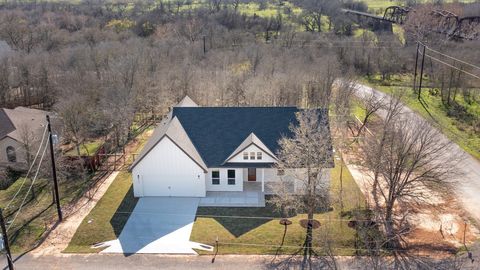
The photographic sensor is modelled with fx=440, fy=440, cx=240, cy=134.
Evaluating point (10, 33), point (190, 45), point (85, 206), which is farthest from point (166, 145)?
point (10, 33)

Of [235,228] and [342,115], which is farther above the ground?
[342,115]

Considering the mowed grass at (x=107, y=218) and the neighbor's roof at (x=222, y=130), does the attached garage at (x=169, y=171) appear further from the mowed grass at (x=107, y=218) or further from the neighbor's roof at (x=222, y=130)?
the mowed grass at (x=107, y=218)

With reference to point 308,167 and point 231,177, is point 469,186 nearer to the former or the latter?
point 308,167

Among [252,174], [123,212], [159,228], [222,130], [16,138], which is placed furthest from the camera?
[16,138]

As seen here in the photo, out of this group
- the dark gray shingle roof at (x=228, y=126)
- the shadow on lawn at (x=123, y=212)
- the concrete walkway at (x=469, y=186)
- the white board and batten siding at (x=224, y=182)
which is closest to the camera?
the shadow on lawn at (x=123, y=212)

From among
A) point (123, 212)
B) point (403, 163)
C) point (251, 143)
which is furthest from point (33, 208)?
point (403, 163)

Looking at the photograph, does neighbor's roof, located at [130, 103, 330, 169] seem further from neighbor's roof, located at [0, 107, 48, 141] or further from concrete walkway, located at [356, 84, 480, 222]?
neighbor's roof, located at [0, 107, 48, 141]

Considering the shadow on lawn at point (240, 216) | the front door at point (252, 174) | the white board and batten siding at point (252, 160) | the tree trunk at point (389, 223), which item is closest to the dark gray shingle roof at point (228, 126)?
the white board and batten siding at point (252, 160)
